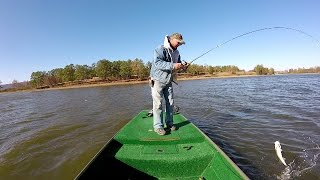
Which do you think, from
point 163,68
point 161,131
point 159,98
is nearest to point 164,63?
point 163,68

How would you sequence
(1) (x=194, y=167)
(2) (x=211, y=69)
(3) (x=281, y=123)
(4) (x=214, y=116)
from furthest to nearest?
1. (2) (x=211, y=69)
2. (4) (x=214, y=116)
3. (3) (x=281, y=123)
4. (1) (x=194, y=167)

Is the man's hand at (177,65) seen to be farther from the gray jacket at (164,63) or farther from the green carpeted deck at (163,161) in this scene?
the green carpeted deck at (163,161)

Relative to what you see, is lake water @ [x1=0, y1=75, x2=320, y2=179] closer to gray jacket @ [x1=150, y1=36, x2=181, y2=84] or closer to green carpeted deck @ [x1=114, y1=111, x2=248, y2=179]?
green carpeted deck @ [x1=114, y1=111, x2=248, y2=179]

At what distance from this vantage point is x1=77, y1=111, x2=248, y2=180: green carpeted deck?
4727mm

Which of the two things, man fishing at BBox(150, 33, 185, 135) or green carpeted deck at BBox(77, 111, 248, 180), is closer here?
green carpeted deck at BBox(77, 111, 248, 180)

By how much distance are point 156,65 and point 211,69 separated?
13411 centimetres

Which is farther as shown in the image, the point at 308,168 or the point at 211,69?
the point at 211,69

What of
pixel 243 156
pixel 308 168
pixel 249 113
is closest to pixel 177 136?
pixel 243 156

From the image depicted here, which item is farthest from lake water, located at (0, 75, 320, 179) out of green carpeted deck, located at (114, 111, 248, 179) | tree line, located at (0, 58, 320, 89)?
tree line, located at (0, 58, 320, 89)

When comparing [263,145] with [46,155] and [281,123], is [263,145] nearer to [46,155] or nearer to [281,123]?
[281,123]

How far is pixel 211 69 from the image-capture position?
13662 centimetres

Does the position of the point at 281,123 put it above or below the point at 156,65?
below

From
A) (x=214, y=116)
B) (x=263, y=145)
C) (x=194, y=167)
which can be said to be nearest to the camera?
(x=194, y=167)

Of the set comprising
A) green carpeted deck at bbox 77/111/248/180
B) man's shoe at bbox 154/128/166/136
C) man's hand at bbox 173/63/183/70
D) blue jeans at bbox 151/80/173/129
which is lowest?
Answer: green carpeted deck at bbox 77/111/248/180
